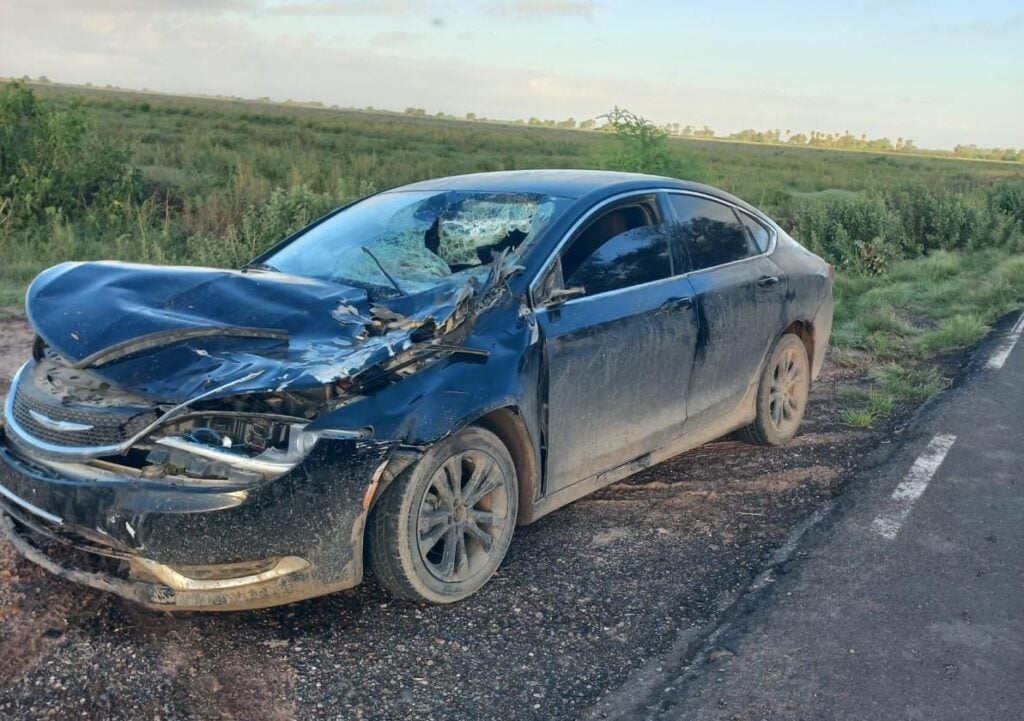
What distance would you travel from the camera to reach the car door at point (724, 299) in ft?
17.6

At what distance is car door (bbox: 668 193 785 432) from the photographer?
17.6ft

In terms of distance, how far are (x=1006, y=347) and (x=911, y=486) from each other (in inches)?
186

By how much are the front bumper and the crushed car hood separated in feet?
→ 1.12

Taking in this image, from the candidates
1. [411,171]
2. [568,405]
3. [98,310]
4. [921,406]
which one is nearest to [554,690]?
[568,405]

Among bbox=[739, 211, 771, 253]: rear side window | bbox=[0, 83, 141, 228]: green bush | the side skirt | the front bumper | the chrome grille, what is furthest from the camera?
bbox=[0, 83, 141, 228]: green bush

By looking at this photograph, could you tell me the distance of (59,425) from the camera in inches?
147

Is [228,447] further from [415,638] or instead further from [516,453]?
[516,453]

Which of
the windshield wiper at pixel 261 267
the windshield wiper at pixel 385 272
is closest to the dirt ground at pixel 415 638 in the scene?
the windshield wiper at pixel 385 272

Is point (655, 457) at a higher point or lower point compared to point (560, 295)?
lower

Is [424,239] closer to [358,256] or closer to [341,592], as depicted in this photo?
[358,256]

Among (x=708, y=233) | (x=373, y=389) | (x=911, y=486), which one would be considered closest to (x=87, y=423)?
(x=373, y=389)

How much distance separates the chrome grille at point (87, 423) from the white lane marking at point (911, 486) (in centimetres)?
348

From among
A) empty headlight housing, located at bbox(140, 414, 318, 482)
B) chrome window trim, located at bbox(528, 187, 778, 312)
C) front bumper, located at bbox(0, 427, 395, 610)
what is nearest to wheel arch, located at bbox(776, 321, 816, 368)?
chrome window trim, located at bbox(528, 187, 778, 312)

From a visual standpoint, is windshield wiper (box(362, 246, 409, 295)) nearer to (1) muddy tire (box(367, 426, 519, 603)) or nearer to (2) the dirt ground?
(1) muddy tire (box(367, 426, 519, 603))
